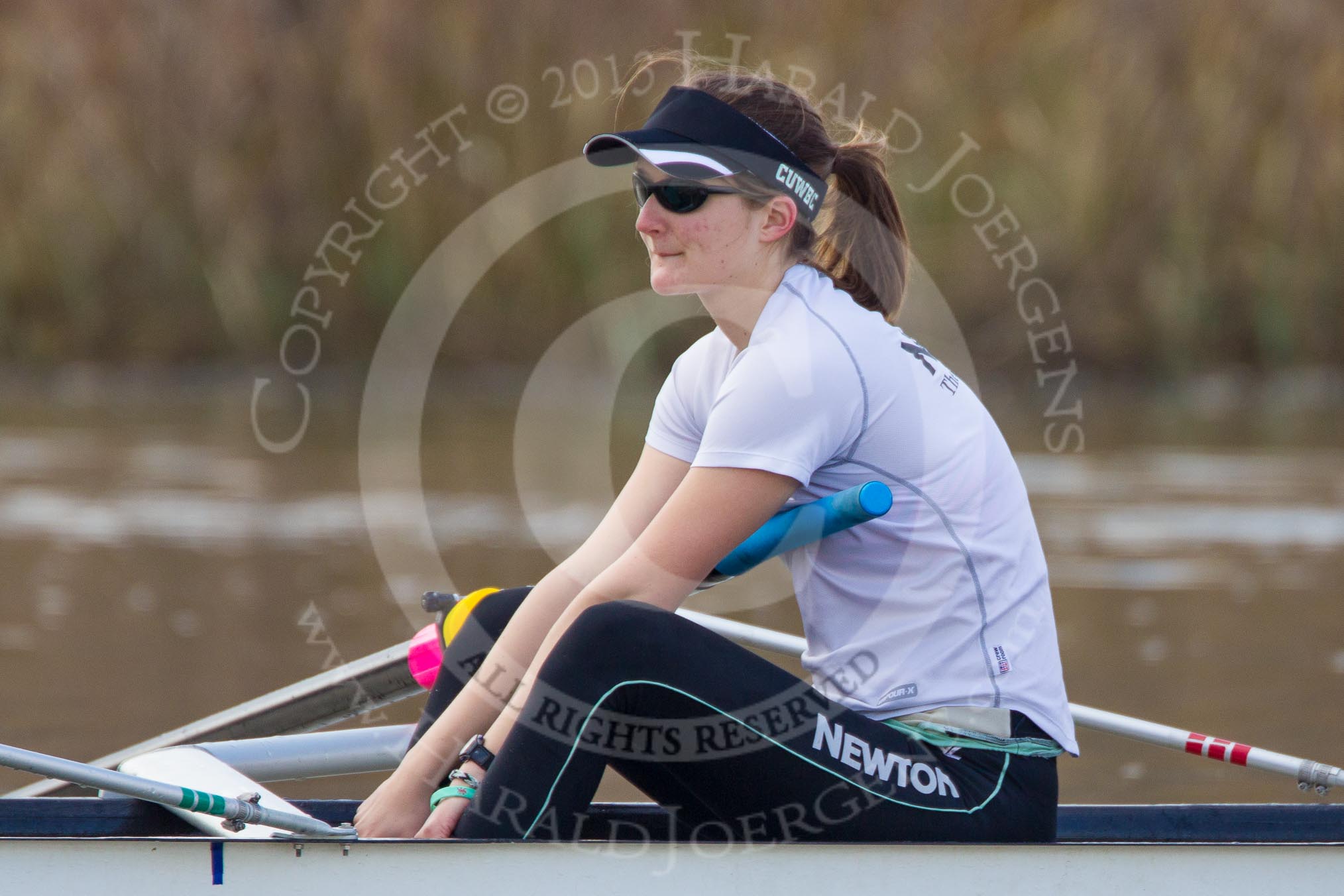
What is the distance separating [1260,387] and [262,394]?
6964mm

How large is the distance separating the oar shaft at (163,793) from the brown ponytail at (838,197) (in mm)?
1023

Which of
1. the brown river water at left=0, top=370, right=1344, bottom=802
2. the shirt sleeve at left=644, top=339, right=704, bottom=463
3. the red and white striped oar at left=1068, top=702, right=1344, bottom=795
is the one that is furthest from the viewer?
the brown river water at left=0, top=370, right=1344, bottom=802

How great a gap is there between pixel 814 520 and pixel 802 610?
184mm

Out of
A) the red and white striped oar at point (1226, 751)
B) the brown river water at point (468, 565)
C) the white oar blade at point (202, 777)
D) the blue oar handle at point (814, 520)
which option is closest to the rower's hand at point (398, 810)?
the white oar blade at point (202, 777)

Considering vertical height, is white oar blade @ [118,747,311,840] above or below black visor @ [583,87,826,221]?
below

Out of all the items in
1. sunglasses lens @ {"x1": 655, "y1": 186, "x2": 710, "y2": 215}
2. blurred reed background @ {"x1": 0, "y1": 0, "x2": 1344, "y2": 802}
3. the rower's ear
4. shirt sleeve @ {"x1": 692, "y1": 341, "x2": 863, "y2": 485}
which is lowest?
shirt sleeve @ {"x1": 692, "y1": 341, "x2": 863, "y2": 485}

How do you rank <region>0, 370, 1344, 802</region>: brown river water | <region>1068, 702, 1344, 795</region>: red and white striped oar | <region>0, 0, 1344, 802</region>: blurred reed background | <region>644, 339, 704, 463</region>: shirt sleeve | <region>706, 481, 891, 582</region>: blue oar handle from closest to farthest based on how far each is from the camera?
<region>706, 481, 891, 582</region>: blue oar handle
<region>644, 339, 704, 463</region>: shirt sleeve
<region>1068, 702, 1344, 795</region>: red and white striped oar
<region>0, 370, 1344, 802</region>: brown river water
<region>0, 0, 1344, 802</region>: blurred reed background

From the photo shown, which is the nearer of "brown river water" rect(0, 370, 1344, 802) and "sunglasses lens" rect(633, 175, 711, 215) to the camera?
"sunglasses lens" rect(633, 175, 711, 215)

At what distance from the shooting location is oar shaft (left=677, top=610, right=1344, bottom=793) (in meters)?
3.00

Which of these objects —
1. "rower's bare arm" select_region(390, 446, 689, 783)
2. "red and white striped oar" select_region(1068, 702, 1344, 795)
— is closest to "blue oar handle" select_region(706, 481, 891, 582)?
"rower's bare arm" select_region(390, 446, 689, 783)

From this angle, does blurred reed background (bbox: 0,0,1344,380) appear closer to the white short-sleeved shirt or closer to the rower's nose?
the rower's nose

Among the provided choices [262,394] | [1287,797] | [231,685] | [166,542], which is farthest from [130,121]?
[1287,797]

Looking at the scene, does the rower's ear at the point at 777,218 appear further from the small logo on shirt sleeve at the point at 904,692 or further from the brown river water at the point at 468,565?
the brown river water at the point at 468,565

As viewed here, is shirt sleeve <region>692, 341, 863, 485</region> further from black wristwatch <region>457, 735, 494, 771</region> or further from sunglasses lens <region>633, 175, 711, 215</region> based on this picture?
black wristwatch <region>457, 735, 494, 771</region>
